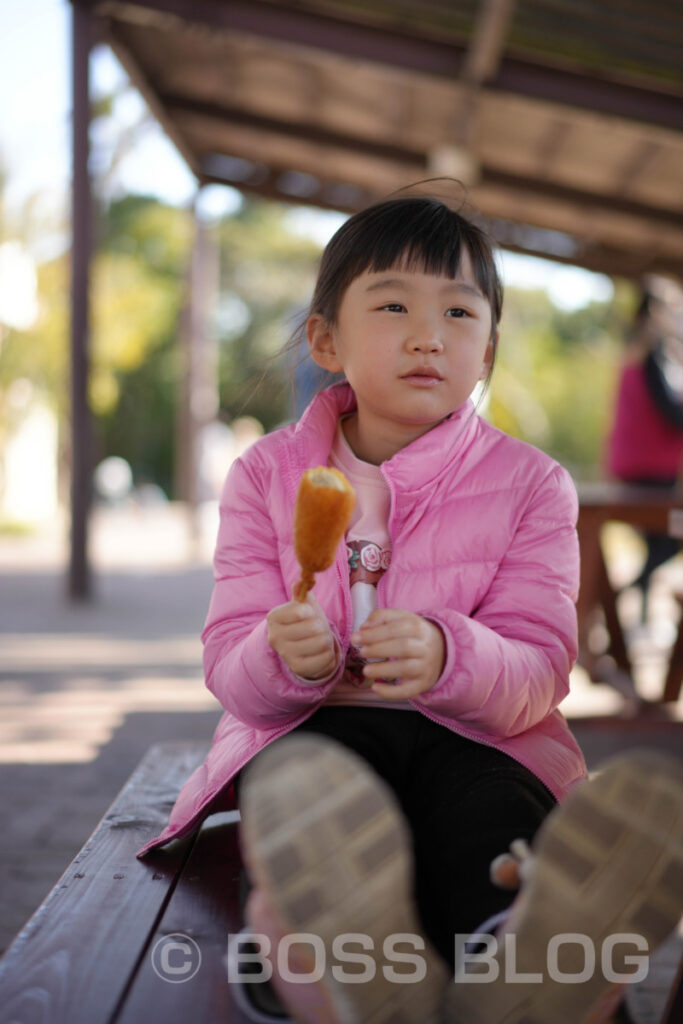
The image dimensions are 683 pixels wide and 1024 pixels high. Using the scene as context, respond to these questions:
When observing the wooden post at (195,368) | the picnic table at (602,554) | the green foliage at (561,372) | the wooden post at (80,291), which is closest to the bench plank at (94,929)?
the picnic table at (602,554)

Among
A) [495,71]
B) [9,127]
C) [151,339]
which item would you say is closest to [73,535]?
[495,71]

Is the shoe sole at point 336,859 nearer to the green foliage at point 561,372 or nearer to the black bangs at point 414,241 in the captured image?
the black bangs at point 414,241

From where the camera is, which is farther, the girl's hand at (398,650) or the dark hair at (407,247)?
the dark hair at (407,247)

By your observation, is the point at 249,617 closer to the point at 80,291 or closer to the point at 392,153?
the point at 80,291

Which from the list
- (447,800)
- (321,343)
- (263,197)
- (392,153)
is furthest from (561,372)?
(447,800)

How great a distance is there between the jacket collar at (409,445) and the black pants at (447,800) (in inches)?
12.4

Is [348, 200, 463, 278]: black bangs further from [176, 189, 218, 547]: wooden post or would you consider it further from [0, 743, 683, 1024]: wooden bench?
[176, 189, 218, 547]: wooden post

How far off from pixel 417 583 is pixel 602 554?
238 centimetres

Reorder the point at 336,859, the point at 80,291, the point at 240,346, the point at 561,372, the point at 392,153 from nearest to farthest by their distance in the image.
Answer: the point at 336,859, the point at 80,291, the point at 392,153, the point at 561,372, the point at 240,346

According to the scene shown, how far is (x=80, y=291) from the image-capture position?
5500 millimetres

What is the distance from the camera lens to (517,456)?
144cm

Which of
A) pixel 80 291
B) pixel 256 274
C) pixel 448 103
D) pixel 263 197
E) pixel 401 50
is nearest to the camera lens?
pixel 401 50

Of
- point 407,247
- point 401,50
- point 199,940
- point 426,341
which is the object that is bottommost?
point 199,940

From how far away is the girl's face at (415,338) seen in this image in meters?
1.32
